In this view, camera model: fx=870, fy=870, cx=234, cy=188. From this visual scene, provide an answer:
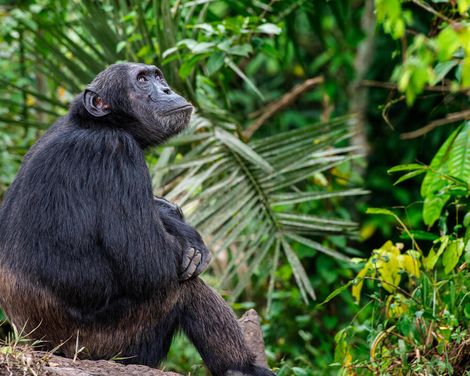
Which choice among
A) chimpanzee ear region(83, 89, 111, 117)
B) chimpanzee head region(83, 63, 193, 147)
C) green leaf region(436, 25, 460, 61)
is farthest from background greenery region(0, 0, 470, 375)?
green leaf region(436, 25, 460, 61)

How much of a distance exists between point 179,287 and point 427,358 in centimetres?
140

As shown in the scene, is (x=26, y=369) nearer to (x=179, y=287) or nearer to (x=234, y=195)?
(x=179, y=287)

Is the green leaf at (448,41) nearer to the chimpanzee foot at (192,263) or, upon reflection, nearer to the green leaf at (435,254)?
the green leaf at (435,254)

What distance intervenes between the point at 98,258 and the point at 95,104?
966 mm

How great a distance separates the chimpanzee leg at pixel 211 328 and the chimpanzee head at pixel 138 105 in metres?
0.94

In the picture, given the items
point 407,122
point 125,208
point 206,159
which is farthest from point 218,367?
point 407,122

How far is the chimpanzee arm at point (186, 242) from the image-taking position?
4.84 m

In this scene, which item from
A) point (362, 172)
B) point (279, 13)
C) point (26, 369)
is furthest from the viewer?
point (362, 172)

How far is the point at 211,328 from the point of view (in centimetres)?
495

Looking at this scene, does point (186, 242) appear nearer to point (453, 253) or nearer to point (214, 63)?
point (453, 253)

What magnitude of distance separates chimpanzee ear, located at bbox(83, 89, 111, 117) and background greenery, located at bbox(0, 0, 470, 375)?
124 cm

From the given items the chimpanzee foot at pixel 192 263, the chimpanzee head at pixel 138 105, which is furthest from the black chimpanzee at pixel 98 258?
the chimpanzee head at pixel 138 105

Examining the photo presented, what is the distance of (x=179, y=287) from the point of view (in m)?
4.85

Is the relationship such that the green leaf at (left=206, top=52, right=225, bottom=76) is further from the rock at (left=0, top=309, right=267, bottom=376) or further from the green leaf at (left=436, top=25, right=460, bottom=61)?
the green leaf at (left=436, top=25, right=460, bottom=61)
